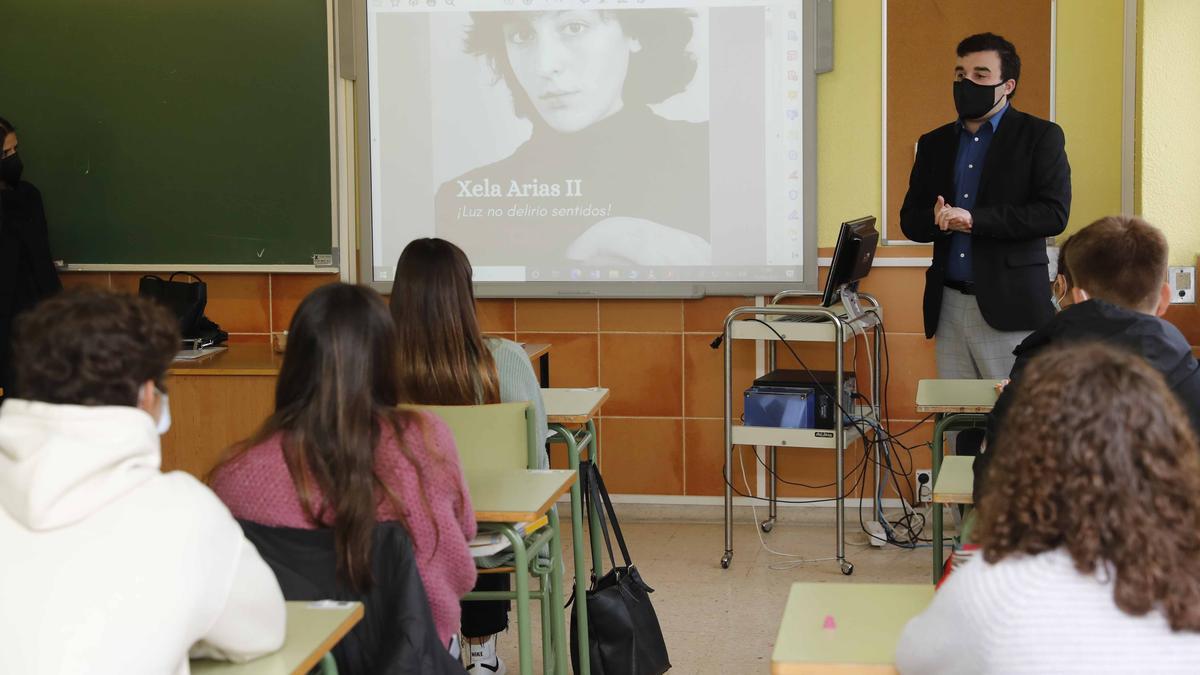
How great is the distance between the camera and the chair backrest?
109 inches

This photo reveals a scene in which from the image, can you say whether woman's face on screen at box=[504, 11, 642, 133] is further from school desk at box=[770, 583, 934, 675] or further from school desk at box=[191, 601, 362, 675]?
school desk at box=[191, 601, 362, 675]

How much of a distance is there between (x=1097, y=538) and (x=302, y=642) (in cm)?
97

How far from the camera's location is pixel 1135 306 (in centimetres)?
255

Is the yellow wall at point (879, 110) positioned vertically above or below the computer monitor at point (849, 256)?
above

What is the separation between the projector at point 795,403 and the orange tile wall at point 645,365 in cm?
49

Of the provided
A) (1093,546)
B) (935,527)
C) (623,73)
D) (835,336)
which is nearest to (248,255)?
(623,73)

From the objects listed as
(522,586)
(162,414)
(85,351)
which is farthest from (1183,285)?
(85,351)

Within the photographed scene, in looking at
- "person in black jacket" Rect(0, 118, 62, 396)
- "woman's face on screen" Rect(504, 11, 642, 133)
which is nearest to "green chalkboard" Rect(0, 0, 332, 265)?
"person in black jacket" Rect(0, 118, 62, 396)

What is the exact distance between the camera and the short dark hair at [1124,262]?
2527 millimetres

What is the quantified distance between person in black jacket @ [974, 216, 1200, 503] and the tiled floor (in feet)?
4.36

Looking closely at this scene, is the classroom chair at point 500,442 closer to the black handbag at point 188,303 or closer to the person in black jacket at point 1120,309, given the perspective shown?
the person in black jacket at point 1120,309

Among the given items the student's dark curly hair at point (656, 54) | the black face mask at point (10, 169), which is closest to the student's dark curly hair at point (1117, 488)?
the student's dark curly hair at point (656, 54)

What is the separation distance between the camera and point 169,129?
206 inches

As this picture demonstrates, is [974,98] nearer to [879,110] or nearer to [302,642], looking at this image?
[879,110]
